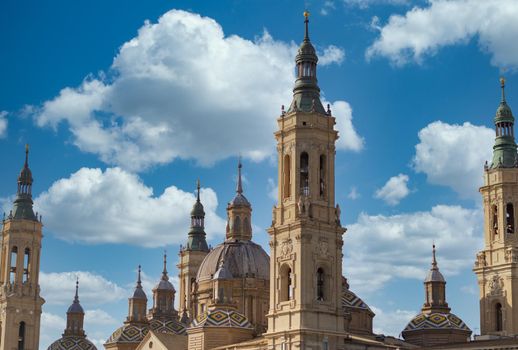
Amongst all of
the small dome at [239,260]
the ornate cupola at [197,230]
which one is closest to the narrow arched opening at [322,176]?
the small dome at [239,260]

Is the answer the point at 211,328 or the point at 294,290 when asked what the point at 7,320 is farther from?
the point at 294,290

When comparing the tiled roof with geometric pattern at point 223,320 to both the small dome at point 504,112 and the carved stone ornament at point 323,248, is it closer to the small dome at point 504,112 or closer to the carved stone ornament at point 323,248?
the carved stone ornament at point 323,248

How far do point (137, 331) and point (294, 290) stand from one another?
1591 inches

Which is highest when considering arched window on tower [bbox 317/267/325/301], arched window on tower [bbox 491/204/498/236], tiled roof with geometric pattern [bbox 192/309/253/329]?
arched window on tower [bbox 491/204/498/236]

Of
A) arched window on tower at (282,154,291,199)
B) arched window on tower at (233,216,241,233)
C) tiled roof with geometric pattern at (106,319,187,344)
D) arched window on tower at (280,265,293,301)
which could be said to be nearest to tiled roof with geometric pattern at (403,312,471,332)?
arched window on tower at (233,216,241,233)

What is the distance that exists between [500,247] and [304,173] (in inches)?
857

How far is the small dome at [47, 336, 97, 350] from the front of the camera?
115m

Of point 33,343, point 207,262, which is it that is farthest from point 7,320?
point 207,262

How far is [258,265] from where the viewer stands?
93750 mm

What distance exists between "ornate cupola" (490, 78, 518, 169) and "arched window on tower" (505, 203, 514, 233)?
375cm

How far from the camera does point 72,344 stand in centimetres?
11544

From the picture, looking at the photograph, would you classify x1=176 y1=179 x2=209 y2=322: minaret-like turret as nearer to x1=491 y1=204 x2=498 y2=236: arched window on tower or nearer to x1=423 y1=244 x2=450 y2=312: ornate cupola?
x1=423 y1=244 x2=450 y2=312: ornate cupola

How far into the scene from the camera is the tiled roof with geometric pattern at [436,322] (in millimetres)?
87000

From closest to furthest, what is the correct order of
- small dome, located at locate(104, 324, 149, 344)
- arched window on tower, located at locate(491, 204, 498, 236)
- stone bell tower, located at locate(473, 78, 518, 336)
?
stone bell tower, located at locate(473, 78, 518, 336) → arched window on tower, located at locate(491, 204, 498, 236) → small dome, located at locate(104, 324, 149, 344)
